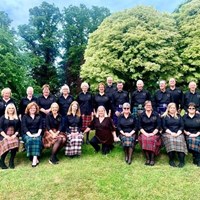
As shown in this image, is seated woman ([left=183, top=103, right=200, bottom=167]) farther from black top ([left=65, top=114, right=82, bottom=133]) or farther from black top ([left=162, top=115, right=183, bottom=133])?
black top ([left=65, top=114, right=82, bottom=133])

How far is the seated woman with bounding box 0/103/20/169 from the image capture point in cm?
799

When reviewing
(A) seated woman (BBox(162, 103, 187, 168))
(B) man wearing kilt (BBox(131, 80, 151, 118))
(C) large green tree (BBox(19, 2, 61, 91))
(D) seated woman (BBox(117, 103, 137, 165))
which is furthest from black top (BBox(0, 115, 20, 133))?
(C) large green tree (BBox(19, 2, 61, 91))

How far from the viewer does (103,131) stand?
878 cm

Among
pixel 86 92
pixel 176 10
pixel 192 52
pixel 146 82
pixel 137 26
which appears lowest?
pixel 86 92

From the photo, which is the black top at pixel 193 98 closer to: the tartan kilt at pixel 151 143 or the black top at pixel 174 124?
the black top at pixel 174 124

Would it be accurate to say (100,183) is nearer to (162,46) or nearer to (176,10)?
(162,46)

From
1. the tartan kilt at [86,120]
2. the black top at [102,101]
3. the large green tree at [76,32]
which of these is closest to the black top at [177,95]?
the black top at [102,101]

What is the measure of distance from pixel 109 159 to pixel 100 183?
1.57 meters

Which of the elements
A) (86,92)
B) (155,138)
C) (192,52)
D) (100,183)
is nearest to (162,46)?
(192,52)

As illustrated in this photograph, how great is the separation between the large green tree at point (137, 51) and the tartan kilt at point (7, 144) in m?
9.47

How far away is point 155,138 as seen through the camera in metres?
8.05

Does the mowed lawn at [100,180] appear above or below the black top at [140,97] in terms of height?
below

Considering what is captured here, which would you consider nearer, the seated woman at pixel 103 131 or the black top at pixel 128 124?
the black top at pixel 128 124

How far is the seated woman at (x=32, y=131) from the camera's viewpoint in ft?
26.6
